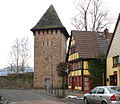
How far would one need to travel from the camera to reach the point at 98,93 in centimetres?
1595

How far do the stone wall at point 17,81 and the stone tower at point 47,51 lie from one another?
296 centimetres

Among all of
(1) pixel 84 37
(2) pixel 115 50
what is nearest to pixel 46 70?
(1) pixel 84 37

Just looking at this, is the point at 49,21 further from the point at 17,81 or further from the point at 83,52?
the point at 83,52

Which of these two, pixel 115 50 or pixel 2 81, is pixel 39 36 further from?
pixel 115 50

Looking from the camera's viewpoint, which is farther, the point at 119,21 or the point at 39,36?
the point at 39,36

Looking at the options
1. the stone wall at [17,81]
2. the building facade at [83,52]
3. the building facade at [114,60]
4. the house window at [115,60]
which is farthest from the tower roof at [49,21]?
the house window at [115,60]

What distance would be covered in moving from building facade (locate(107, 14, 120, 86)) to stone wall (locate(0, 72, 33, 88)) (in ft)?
90.3

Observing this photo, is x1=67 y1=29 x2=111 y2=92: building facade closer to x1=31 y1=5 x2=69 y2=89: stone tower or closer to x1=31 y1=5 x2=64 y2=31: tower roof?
x1=31 y1=5 x2=69 y2=89: stone tower

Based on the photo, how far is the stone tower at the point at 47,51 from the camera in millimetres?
49250

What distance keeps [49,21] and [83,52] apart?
2097cm

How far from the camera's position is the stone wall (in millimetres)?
51906

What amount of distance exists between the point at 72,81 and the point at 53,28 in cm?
1662

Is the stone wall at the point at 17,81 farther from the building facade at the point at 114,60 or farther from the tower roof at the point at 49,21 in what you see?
the building facade at the point at 114,60

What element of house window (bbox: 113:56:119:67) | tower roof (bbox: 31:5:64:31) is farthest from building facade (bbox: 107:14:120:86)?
tower roof (bbox: 31:5:64:31)
